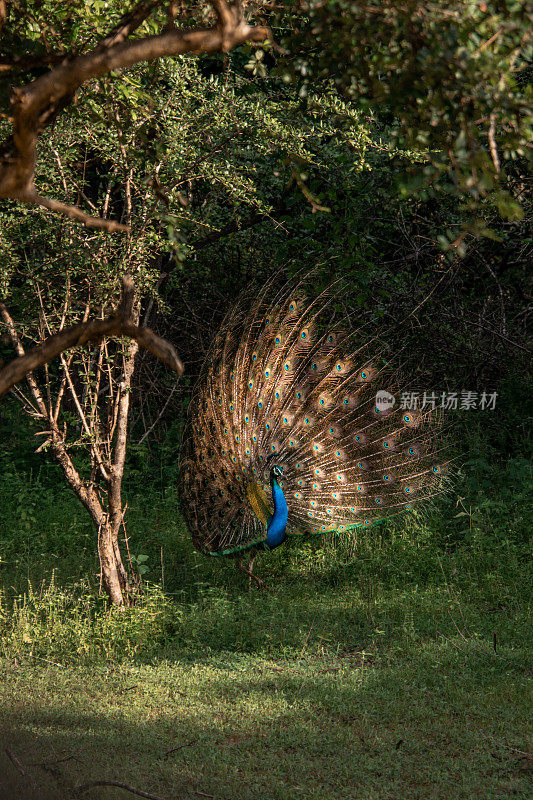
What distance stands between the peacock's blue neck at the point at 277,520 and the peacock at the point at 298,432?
224mm

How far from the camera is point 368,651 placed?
19.0 ft

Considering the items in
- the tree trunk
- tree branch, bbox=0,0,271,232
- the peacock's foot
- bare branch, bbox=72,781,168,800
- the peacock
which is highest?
tree branch, bbox=0,0,271,232

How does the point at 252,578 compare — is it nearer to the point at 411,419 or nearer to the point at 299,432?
the point at 299,432

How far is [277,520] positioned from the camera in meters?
6.79

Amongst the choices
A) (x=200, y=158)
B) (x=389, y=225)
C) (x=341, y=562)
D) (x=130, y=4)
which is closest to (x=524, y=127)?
(x=130, y=4)

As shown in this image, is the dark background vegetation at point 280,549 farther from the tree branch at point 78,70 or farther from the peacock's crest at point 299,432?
the tree branch at point 78,70

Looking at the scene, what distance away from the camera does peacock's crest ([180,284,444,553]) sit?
286 inches

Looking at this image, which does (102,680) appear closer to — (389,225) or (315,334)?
(315,334)

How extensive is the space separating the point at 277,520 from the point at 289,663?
56.9 inches

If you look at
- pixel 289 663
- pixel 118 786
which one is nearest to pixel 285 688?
pixel 289 663

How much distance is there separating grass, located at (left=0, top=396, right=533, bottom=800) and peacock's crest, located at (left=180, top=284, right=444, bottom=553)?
0.43m

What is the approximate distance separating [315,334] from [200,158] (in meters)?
1.98
